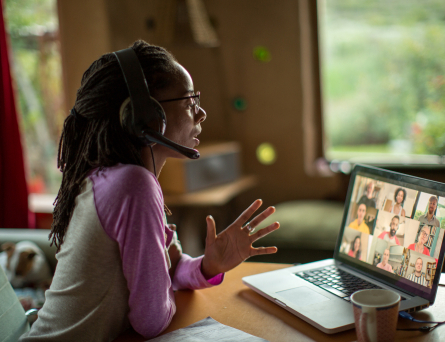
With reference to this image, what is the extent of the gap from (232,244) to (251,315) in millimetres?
150

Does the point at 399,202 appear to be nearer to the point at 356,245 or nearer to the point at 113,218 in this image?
the point at 356,245

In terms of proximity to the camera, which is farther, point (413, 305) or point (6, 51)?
point (6, 51)

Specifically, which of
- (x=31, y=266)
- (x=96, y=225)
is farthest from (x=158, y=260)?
(x=31, y=266)

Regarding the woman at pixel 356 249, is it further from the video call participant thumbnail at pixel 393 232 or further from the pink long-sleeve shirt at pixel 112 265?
the pink long-sleeve shirt at pixel 112 265

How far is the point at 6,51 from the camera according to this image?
2.50 m

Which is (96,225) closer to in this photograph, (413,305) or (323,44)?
(413,305)

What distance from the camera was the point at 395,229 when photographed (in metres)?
0.92

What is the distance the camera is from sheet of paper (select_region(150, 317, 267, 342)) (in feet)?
2.58

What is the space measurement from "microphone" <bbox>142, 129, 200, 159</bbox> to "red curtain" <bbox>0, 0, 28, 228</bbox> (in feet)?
6.57

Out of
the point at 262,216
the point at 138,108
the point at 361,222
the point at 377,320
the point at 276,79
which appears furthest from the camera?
the point at 276,79

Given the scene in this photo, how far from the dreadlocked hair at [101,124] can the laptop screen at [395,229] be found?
0.51 meters

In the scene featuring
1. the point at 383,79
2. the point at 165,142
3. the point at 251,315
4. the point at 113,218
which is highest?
the point at 383,79

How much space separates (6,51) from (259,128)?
160 centimetres

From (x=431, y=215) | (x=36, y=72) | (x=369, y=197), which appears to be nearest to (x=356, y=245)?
(x=369, y=197)
